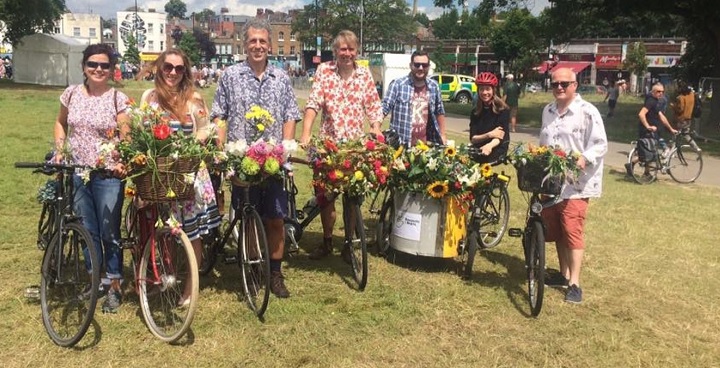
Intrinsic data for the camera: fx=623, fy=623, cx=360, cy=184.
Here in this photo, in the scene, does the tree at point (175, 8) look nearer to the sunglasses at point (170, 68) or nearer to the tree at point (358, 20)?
the tree at point (358, 20)

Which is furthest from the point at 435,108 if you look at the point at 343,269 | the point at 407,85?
the point at 343,269

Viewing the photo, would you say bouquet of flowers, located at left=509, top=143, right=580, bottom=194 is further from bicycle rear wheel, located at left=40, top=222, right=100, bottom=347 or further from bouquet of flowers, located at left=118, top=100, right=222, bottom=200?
bicycle rear wheel, located at left=40, top=222, right=100, bottom=347

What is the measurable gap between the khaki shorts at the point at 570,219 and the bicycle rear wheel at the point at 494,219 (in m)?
0.98

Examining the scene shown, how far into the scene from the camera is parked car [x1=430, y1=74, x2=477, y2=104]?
3388 centimetres

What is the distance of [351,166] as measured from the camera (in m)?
4.57

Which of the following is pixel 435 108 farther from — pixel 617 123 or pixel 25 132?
pixel 617 123

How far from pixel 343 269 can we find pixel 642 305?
7.89ft

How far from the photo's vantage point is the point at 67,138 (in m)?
4.07

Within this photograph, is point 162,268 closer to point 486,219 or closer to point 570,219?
point 570,219

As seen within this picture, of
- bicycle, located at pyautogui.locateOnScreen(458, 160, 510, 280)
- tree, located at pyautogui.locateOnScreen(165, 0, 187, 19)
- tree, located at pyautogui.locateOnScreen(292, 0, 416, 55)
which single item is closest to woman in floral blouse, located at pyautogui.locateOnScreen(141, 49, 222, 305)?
bicycle, located at pyautogui.locateOnScreen(458, 160, 510, 280)

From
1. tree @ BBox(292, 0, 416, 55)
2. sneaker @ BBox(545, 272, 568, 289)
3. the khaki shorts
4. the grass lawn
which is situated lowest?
the grass lawn

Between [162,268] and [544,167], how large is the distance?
264 centimetres

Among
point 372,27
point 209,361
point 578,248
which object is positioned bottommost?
point 209,361

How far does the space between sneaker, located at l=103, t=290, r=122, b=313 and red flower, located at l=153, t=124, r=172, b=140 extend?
1.40m
